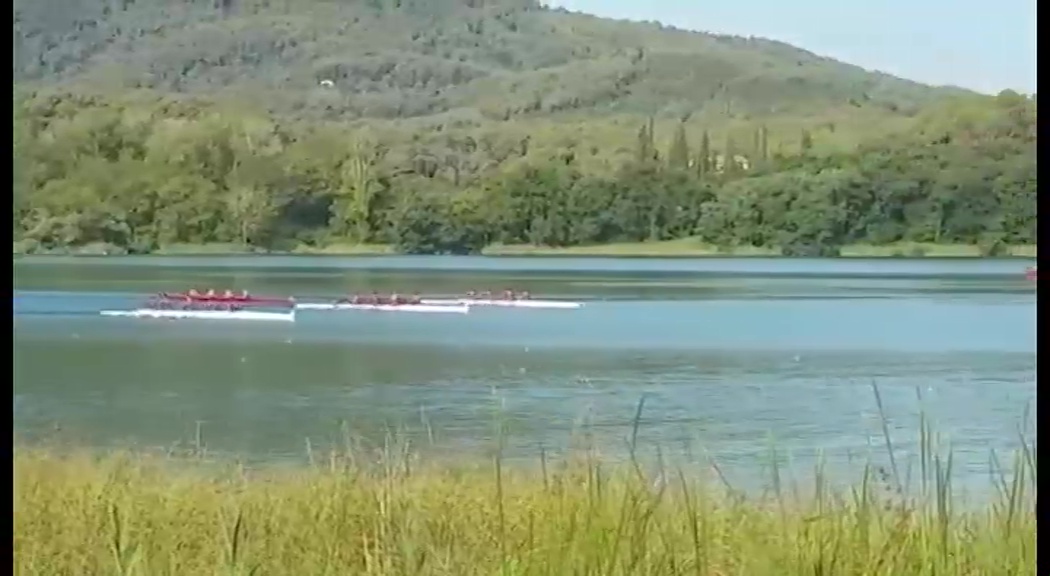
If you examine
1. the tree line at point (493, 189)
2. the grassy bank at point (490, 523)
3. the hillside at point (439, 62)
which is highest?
the hillside at point (439, 62)

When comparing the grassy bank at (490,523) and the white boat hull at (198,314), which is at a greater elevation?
the white boat hull at (198,314)

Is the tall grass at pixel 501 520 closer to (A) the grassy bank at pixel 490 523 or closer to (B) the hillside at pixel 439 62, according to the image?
(A) the grassy bank at pixel 490 523

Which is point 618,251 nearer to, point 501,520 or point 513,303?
point 513,303

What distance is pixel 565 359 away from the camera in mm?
1279

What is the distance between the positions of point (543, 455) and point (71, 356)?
1.56 ft

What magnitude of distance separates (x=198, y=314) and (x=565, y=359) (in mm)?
371

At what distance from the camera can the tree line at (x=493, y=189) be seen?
1310 mm

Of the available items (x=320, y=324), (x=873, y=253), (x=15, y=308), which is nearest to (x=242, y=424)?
(x=320, y=324)

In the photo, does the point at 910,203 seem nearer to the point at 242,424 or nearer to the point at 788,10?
the point at 788,10

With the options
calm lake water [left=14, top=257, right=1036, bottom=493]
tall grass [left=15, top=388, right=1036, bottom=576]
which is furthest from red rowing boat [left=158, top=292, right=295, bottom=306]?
tall grass [left=15, top=388, right=1036, bottom=576]

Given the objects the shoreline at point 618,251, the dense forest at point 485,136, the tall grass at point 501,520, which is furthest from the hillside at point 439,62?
the tall grass at point 501,520

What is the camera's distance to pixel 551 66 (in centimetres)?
136

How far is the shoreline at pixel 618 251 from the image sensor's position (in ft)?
4.26

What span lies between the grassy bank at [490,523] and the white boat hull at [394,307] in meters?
0.16
